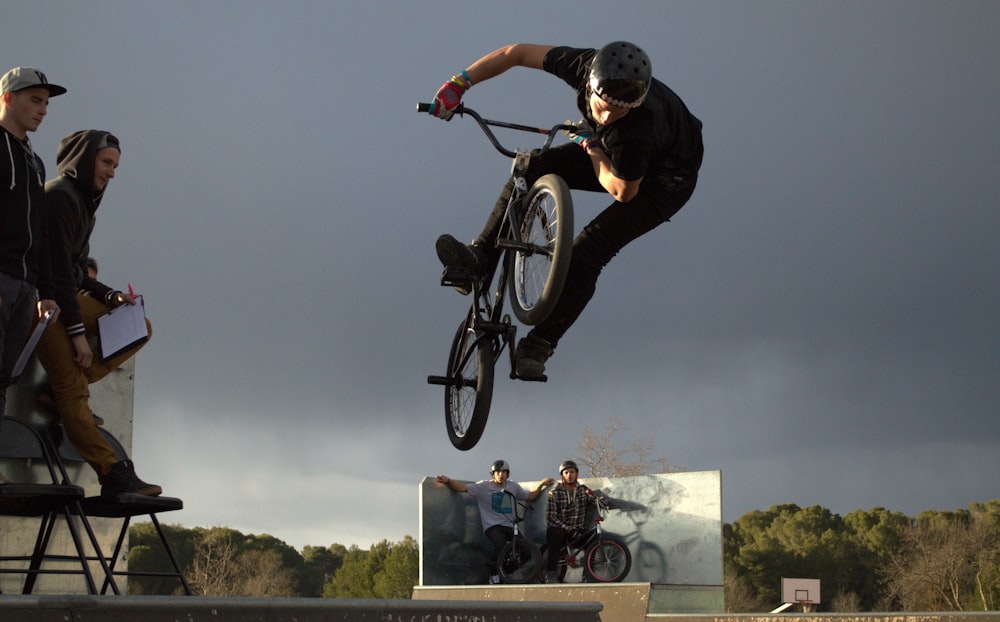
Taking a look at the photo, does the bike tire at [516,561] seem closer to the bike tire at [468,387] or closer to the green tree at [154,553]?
the bike tire at [468,387]

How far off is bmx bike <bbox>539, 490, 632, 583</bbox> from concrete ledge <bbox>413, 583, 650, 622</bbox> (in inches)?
132

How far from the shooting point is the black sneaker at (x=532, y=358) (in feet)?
19.8

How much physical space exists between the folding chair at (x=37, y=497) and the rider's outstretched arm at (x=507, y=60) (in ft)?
10.0

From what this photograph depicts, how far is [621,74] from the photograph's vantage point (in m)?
4.95

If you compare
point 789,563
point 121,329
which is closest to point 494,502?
point 121,329

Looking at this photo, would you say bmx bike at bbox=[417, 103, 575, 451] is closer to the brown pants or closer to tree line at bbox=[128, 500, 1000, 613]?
the brown pants

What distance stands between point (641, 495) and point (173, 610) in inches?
441

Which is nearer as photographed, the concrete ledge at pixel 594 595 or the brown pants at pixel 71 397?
the brown pants at pixel 71 397

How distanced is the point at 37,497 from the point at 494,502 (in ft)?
29.8

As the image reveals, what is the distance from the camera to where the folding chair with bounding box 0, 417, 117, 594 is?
4.94 metres

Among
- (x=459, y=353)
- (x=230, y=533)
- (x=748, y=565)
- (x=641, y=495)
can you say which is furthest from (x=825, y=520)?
(x=459, y=353)

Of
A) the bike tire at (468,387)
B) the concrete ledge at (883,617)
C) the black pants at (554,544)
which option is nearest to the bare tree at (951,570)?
the black pants at (554,544)

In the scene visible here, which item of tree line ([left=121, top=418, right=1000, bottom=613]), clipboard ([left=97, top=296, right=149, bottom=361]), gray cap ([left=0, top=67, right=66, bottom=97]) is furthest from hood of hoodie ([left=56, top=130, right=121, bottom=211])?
tree line ([left=121, top=418, right=1000, bottom=613])

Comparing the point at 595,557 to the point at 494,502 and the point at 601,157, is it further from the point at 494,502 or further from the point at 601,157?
the point at 601,157
